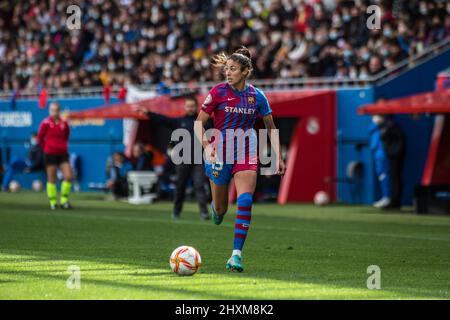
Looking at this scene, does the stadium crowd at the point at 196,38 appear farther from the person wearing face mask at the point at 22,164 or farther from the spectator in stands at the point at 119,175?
the spectator in stands at the point at 119,175

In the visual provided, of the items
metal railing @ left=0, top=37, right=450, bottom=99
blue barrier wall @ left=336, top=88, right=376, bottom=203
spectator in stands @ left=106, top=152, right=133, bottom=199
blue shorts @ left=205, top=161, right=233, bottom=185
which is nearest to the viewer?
blue shorts @ left=205, top=161, right=233, bottom=185

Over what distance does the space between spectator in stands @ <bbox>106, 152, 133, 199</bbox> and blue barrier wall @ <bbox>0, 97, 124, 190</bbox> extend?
12.0ft

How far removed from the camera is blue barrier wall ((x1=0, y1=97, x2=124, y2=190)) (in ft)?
103

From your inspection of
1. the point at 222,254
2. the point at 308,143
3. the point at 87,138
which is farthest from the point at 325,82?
the point at 222,254

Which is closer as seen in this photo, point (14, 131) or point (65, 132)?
point (65, 132)

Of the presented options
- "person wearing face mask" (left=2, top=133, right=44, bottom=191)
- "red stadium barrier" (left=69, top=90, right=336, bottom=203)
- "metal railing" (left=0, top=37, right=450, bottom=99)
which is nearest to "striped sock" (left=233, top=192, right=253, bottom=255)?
"metal railing" (left=0, top=37, right=450, bottom=99)

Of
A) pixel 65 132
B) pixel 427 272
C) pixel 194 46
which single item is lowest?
pixel 427 272

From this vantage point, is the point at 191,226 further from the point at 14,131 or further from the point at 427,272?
the point at 14,131

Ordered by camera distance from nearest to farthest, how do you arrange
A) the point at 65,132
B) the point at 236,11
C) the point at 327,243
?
the point at 327,243
the point at 65,132
the point at 236,11

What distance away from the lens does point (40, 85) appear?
115ft

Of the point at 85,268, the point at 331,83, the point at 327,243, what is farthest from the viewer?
the point at 331,83

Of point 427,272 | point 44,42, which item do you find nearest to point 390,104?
point 427,272

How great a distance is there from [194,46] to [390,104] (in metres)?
9.97

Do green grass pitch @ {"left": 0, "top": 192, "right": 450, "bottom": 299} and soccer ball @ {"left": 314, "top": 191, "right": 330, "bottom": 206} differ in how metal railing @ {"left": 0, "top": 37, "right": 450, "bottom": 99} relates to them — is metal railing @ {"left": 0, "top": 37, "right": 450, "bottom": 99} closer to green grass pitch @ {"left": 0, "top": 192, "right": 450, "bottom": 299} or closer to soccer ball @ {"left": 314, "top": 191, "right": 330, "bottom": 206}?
soccer ball @ {"left": 314, "top": 191, "right": 330, "bottom": 206}
